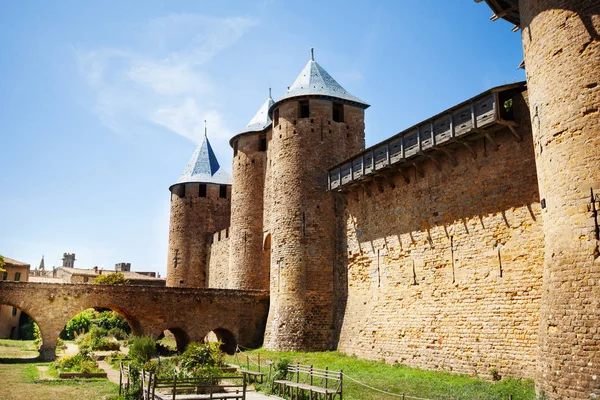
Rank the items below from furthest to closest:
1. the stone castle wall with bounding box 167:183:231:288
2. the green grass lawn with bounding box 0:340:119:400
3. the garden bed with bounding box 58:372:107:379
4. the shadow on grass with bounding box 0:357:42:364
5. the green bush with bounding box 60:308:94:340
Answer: the green bush with bounding box 60:308:94:340 < the stone castle wall with bounding box 167:183:231:288 < the shadow on grass with bounding box 0:357:42:364 < the garden bed with bounding box 58:372:107:379 < the green grass lawn with bounding box 0:340:119:400

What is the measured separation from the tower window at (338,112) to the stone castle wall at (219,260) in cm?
1104

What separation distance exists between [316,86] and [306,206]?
19.8 feet

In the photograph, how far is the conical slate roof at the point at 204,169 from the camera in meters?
38.1

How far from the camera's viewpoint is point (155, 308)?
1019 inches

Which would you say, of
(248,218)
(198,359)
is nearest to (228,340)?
(248,218)

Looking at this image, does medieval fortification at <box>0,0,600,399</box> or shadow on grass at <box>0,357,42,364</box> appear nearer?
medieval fortification at <box>0,0,600,399</box>

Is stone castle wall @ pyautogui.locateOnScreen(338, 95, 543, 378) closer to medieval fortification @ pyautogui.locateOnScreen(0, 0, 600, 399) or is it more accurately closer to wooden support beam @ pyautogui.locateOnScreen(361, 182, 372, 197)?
medieval fortification @ pyautogui.locateOnScreen(0, 0, 600, 399)

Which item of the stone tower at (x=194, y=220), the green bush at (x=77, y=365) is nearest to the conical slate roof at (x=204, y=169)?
the stone tower at (x=194, y=220)

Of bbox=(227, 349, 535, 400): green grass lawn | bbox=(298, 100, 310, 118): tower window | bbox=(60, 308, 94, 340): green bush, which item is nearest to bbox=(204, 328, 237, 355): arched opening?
bbox=(227, 349, 535, 400): green grass lawn

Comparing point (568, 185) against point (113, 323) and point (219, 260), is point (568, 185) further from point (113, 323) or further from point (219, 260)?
point (113, 323)

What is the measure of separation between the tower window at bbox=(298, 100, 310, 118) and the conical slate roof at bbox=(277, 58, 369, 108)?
491mm

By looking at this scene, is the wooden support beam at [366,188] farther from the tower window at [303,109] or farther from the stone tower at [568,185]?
the stone tower at [568,185]

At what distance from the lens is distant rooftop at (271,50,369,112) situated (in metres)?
25.8

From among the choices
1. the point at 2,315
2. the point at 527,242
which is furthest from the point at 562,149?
the point at 2,315
